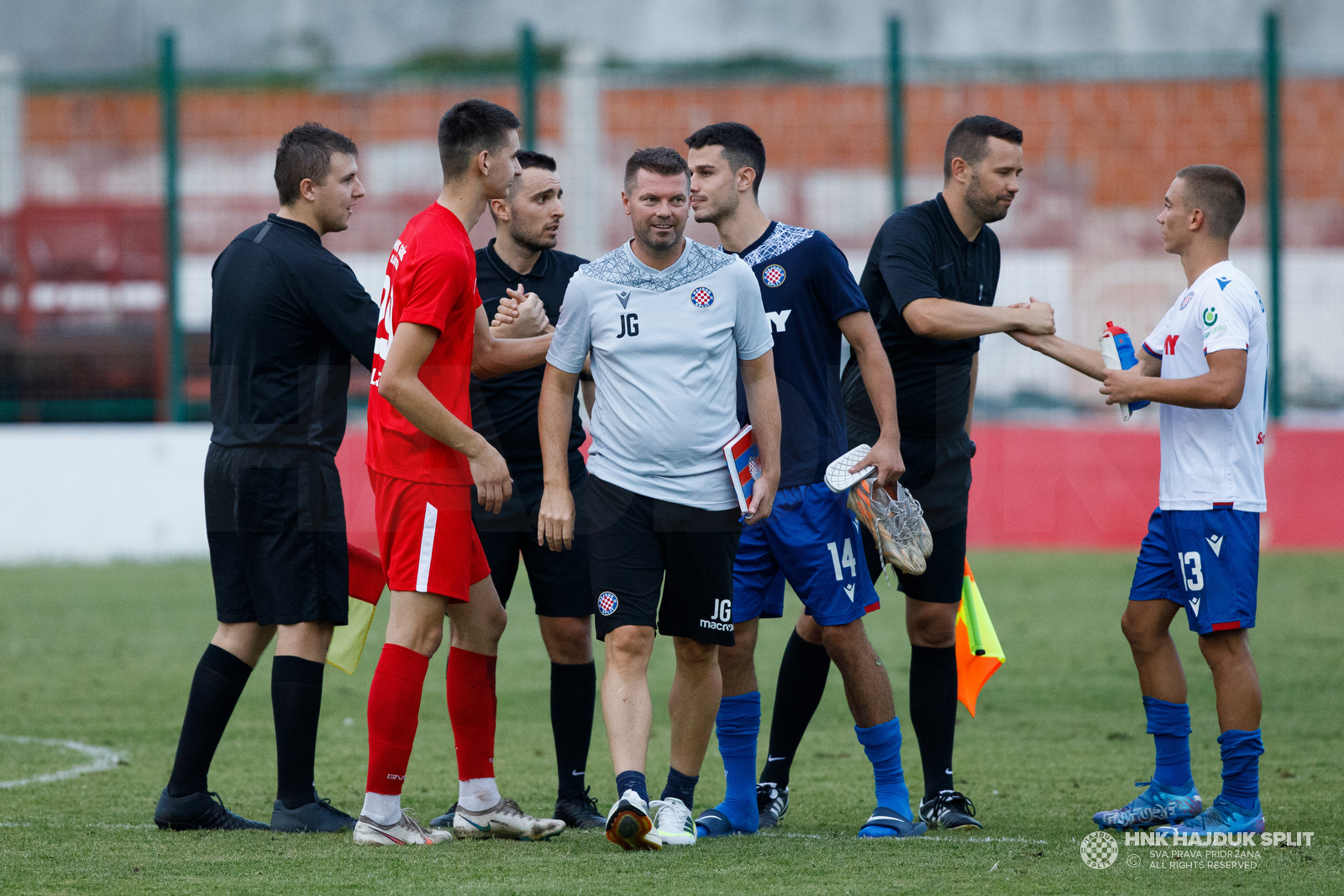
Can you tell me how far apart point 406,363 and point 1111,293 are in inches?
435

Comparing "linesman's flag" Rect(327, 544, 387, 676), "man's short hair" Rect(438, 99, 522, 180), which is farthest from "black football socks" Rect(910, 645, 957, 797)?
"man's short hair" Rect(438, 99, 522, 180)

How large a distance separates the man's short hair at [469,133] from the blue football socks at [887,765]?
2.25 meters

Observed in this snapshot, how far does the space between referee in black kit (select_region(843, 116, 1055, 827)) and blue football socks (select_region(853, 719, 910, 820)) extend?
0.84 ft

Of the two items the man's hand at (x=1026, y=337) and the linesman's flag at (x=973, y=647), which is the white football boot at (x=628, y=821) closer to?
the linesman's flag at (x=973, y=647)

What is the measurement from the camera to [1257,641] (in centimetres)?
884

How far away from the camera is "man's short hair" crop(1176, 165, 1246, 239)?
506 centimetres

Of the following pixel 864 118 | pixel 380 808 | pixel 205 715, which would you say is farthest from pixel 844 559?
pixel 864 118

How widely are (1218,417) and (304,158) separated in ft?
10.4

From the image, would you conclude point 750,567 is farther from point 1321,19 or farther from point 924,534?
point 1321,19

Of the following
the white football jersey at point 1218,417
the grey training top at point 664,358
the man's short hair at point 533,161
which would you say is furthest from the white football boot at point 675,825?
the man's short hair at point 533,161

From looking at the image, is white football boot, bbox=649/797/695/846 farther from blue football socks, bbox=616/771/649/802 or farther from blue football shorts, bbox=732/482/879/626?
blue football shorts, bbox=732/482/879/626

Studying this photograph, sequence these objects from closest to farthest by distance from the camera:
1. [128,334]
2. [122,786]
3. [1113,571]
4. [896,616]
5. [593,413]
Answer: [593,413] → [122,786] → [896,616] → [1113,571] → [128,334]

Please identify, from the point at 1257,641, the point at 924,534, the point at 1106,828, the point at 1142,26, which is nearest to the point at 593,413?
the point at 924,534

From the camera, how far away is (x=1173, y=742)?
Result: 5109 mm
